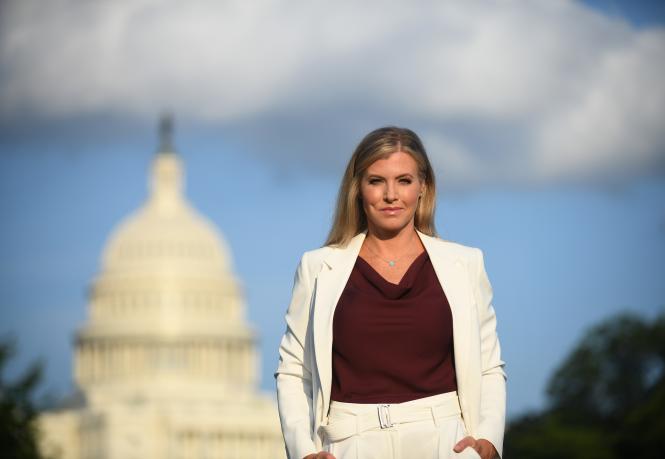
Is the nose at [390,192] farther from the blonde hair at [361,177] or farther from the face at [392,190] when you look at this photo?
the blonde hair at [361,177]

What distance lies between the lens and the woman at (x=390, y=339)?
8.24m

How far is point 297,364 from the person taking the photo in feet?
28.2

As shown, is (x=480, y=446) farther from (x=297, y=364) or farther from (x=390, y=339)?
(x=297, y=364)

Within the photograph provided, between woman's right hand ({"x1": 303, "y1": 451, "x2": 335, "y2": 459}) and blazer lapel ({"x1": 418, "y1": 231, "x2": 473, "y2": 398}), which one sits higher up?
blazer lapel ({"x1": 418, "y1": 231, "x2": 473, "y2": 398})

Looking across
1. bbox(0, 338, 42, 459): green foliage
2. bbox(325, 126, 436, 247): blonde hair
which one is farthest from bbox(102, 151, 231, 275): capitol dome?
bbox(325, 126, 436, 247): blonde hair

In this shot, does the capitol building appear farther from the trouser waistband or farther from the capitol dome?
the trouser waistband

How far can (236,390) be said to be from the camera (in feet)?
576

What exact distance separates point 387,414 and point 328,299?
555 mm

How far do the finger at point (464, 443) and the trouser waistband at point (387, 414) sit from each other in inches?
8.5

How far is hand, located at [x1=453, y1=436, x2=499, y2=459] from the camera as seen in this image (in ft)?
26.5

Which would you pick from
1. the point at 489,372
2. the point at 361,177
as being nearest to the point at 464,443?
the point at 489,372

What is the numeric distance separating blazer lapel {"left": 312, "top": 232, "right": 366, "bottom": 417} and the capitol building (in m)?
155

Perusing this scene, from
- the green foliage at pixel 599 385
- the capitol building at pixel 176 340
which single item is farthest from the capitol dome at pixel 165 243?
the green foliage at pixel 599 385

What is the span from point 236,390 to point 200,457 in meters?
12.5
